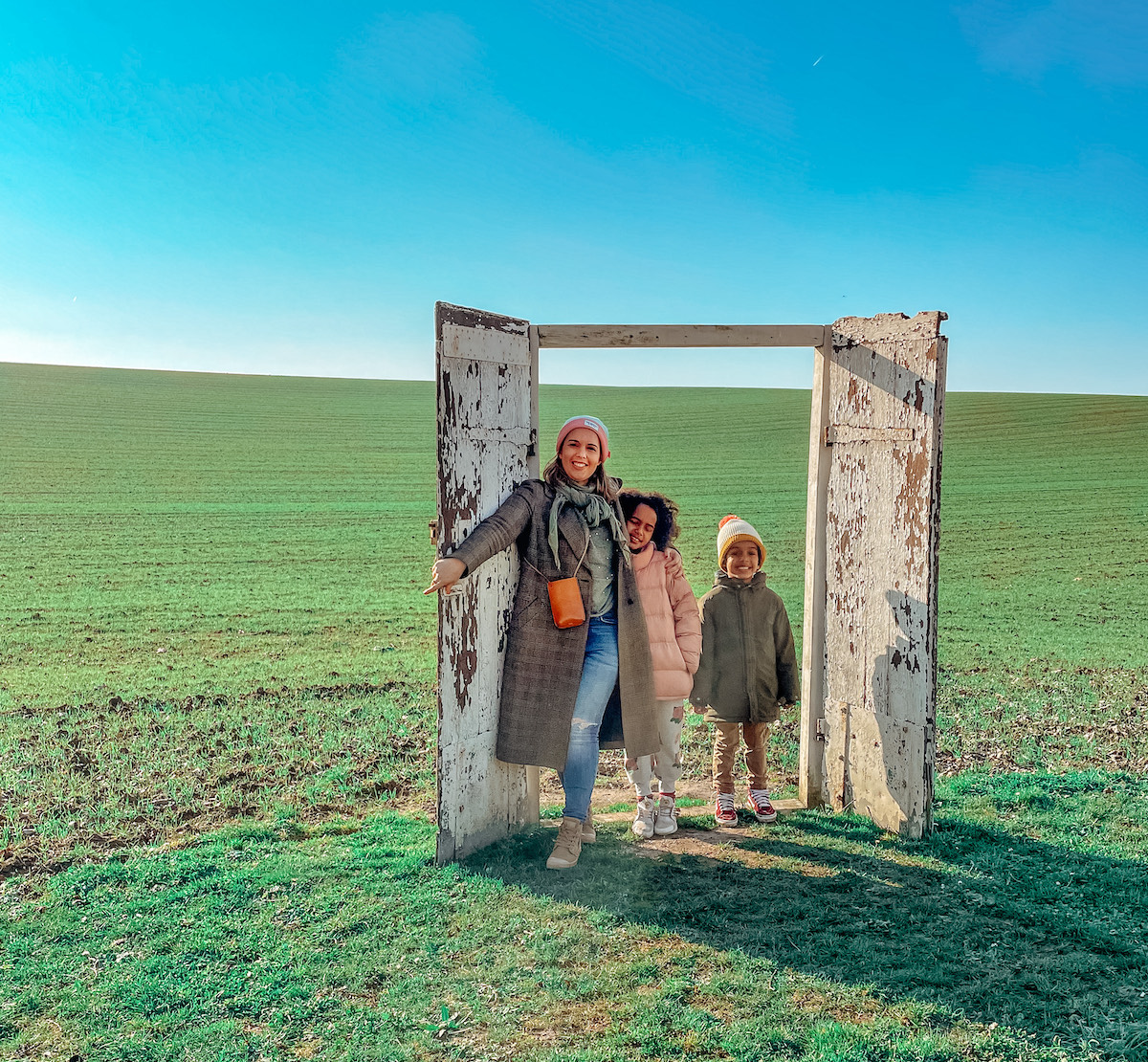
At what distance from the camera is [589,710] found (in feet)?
17.1

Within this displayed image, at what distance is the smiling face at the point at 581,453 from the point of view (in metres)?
5.15

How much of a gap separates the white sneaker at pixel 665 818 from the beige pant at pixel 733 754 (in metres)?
0.38

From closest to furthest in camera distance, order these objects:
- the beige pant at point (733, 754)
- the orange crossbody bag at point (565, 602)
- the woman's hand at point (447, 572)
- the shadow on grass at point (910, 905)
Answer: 1. the shadow on grass at point (910, 905)
2. the woman's hand at point (447, 572)
3. the orange crossbody bag at point (565, 602)
4. the beige pant at point (733, 754)

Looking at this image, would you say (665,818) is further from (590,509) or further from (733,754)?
(590,509)

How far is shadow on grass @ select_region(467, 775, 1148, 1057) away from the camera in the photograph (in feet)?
12.5

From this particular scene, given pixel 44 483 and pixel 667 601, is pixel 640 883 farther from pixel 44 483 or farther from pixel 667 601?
pixel 44 483

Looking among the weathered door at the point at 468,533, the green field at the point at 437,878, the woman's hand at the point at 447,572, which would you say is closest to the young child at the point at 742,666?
the green field at the point at 437,878

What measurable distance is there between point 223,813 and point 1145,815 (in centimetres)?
599

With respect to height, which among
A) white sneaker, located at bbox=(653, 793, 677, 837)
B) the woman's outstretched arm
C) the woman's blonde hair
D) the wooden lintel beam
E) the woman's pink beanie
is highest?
the wooden lintel beam

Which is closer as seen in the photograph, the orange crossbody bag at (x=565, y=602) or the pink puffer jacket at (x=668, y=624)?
the orange crossbody bag at (x=565, y=602)

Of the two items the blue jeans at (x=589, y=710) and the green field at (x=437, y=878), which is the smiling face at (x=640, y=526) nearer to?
the blue jeans at (x=589, y=710)

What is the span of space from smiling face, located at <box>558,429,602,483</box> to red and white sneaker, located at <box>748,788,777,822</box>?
2.33 m

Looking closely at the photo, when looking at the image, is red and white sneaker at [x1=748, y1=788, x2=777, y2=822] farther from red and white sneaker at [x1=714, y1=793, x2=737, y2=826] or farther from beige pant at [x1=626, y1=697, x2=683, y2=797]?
beige pant at [x1=626, y1=697, x2=683, y2=797]

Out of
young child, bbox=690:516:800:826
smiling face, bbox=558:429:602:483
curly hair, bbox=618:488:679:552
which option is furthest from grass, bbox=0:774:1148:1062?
smiling face, bbox=558:429:602:483
